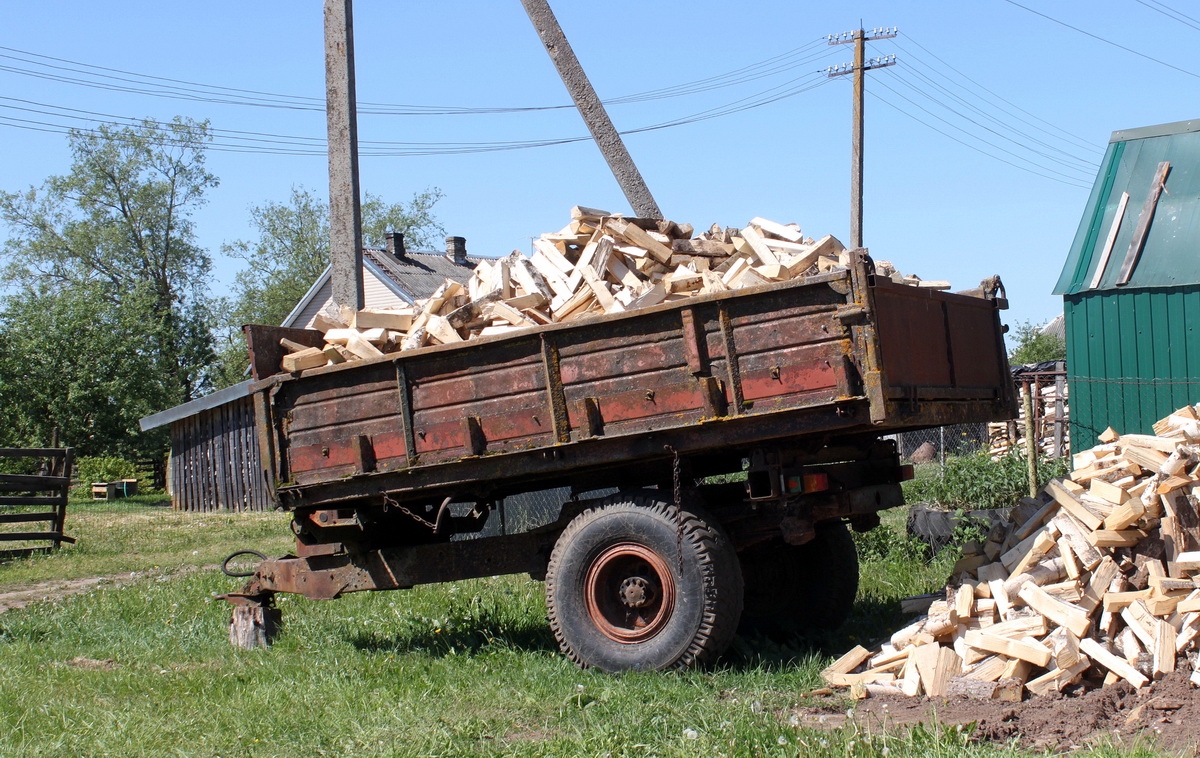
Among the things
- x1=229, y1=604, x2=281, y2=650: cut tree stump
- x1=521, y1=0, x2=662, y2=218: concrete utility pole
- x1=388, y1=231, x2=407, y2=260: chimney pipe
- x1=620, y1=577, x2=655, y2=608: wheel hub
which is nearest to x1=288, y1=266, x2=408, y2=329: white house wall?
x1=388, y1=231, x2=407, y2=260: chimney pipe

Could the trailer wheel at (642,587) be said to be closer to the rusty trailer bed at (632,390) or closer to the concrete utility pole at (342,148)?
the rusty trailer bed at (632,390)

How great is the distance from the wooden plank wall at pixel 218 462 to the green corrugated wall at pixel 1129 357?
17695mm

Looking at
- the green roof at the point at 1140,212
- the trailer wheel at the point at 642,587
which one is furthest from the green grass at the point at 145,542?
the green roof at the point at 1140,212

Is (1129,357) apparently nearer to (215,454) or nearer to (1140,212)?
(1140,212)

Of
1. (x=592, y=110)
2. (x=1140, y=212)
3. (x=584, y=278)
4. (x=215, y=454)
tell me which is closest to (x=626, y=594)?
(x=584, y=278)

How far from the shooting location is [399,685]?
5.78 meters

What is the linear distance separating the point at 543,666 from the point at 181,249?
49916 millimetres

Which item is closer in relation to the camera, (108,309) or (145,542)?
(145,542)

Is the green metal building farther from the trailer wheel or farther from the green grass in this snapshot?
the green grass

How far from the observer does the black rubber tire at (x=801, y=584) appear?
666cm

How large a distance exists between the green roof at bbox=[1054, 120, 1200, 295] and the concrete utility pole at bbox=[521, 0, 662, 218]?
4640 millimetres

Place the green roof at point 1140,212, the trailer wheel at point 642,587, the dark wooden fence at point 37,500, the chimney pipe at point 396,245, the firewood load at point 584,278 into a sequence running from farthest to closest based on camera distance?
the chimney pipe at point 396,245, the dark wooden fence at point 37,500, the green roof at point 1140,212, the firewood load at point 584,278, the trailer wheel at point 642,587

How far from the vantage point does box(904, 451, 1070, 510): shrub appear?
10.9 m

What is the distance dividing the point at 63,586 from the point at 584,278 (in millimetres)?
8328
